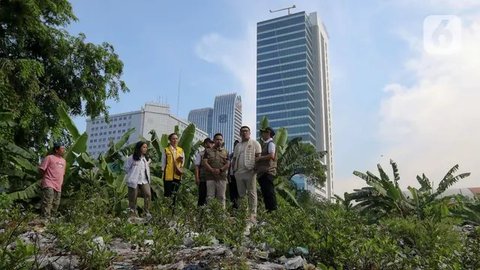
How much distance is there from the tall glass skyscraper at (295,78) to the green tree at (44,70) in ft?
306

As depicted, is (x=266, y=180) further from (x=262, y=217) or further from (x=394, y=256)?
(x=394, y=256)

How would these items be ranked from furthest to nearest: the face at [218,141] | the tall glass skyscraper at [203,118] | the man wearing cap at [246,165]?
1. the tall glass skyscraper at [203,118]
2. the face at [218,141]
3. the man wearing cap at [246,165]

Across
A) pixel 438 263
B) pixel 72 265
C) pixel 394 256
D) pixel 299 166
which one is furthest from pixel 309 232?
pixel 299 166

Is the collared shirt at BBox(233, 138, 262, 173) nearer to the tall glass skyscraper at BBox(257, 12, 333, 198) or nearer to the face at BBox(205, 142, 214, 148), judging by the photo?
the face at BBox(205, 142, 214, 148)

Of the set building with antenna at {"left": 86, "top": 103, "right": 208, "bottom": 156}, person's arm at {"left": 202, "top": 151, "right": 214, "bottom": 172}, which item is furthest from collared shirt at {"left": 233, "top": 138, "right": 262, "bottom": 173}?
building with antenna at {"left": 86, "top": 103, "right": 208, "bottom": 156}

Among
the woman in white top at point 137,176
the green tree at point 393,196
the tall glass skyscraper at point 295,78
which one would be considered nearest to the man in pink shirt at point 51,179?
the woman in white top at point 137,176

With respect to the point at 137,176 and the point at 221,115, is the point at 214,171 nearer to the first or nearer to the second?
the point at 137,176

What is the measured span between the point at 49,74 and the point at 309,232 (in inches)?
445

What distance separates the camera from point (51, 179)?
747 cm

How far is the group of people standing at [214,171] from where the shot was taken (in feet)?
22.5

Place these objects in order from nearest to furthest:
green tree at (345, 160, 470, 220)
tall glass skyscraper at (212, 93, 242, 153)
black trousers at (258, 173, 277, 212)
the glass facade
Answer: black trousers at (258, 173, 277, 212), green tree at (345, 160, 470, 220), the glass facade, tall glass skyscraper at (212, 93, 242, 153)

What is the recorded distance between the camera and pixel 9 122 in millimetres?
9938

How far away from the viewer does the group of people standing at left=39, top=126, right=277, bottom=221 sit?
6.85m

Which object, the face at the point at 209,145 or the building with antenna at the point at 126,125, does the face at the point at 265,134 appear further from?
the building with antenna at the point at 126,125
